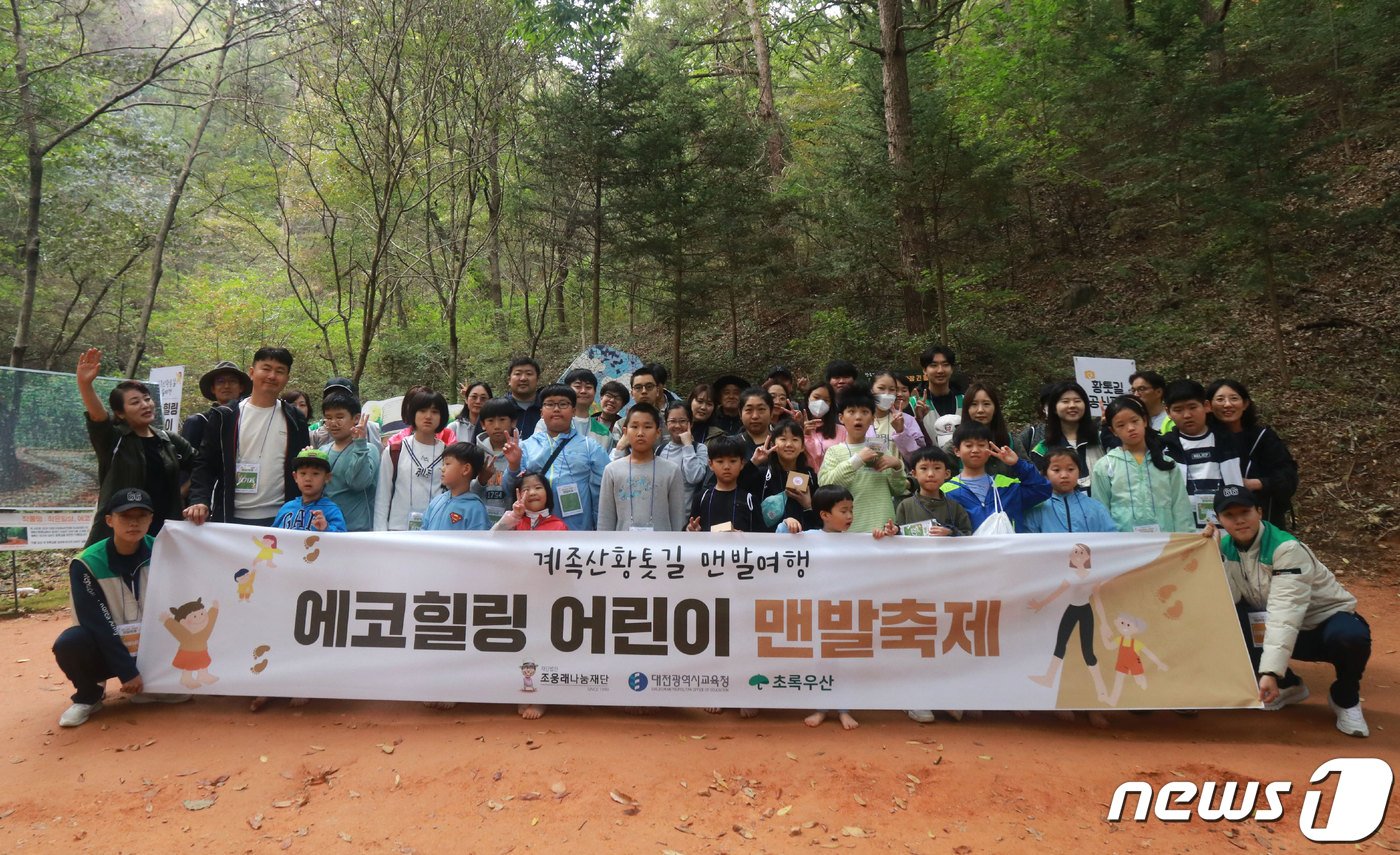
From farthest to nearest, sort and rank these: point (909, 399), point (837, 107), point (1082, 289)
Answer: point (837, 107) → point (1082, 289) → point (909, 399)

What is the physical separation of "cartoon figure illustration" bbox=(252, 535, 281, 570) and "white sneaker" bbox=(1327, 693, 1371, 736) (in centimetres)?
618

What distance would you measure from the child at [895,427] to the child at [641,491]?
1661 millimetres

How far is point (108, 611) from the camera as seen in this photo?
12.6 ft

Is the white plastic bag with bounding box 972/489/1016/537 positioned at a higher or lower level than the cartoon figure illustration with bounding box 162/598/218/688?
higher

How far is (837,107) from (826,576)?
1384 cm

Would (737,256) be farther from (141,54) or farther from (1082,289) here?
(141,54)

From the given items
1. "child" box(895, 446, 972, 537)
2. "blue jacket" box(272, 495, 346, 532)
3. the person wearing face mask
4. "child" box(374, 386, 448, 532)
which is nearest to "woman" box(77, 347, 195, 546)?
"blue jacket" box(272, 495, 346, 532)

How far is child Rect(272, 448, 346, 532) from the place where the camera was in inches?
165

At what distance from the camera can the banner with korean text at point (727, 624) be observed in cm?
364

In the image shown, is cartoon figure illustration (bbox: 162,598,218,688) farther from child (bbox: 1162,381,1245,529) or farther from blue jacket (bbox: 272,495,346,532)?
child (bbox: 1162,381,1245,529)

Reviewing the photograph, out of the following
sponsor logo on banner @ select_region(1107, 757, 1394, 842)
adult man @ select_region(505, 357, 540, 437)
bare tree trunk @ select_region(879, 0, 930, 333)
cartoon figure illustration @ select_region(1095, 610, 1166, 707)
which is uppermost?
bare tree trunk @ select_region(879, 0, 930, 333)

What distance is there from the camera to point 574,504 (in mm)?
4629

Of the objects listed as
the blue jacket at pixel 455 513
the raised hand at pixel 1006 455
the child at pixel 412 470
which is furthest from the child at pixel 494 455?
the raised hand at pixel 1006 455

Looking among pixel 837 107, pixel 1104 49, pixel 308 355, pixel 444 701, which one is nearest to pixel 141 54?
pixel 308 355
